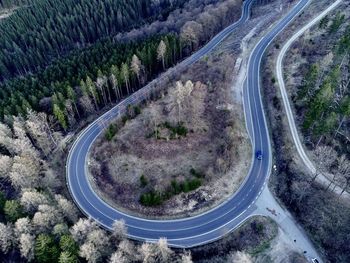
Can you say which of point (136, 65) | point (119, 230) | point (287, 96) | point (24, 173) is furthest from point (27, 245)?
point (287, 96)

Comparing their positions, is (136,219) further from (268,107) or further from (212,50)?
(212,50)

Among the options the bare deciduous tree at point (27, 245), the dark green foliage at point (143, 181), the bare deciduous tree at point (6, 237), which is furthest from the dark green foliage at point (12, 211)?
the dark green foliage at point (143, 181)

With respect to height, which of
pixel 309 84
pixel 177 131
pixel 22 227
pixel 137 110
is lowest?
pixel 22 227

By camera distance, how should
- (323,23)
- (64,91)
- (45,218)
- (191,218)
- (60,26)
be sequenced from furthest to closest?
(60,26) → (323,23) → (64,91) → (191,218) → (45,218)

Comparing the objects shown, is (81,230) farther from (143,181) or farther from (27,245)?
(143,181)

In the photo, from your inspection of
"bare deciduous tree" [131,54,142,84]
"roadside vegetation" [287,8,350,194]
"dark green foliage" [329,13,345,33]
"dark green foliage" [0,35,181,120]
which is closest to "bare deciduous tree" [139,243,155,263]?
"roadside vegetation" [287,8,350,194]

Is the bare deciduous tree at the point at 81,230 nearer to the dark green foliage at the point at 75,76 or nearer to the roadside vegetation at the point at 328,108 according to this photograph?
the dark green foliage at the point at 75,76
